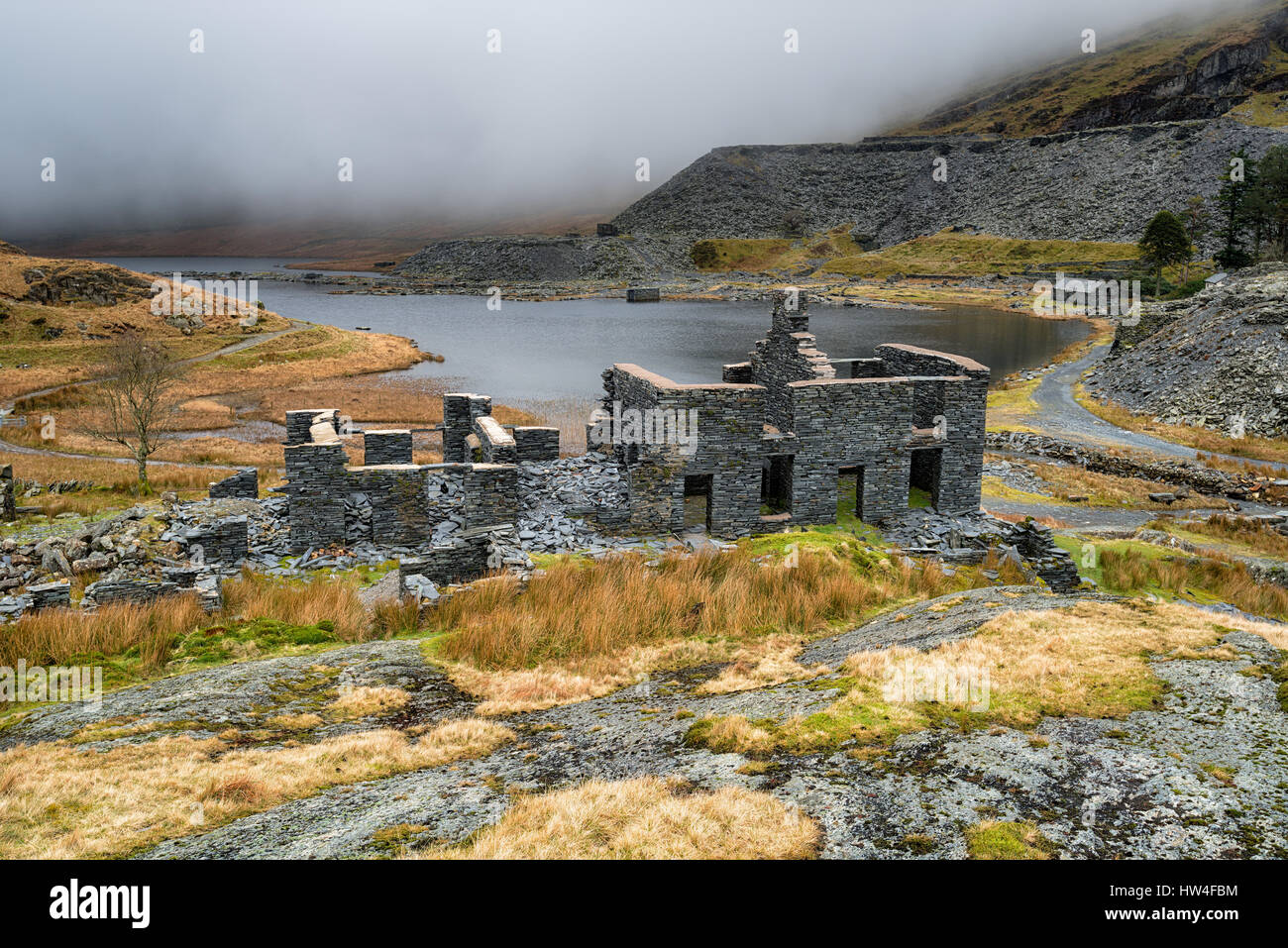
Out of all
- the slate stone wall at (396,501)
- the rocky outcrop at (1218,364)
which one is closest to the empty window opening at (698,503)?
the slate stone wall at (396,501)

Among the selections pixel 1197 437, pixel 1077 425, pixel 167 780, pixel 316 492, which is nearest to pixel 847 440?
pixel 316 492

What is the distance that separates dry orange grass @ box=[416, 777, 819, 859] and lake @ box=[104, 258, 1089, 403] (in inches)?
1987

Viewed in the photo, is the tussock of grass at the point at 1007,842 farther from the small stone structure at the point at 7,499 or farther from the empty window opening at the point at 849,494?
the small stone structure at the point at 7,499

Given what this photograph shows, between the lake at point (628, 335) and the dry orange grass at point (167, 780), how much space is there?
48127mm

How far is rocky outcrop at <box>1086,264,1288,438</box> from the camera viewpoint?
4222 cm

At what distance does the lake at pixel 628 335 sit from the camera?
67.0 m

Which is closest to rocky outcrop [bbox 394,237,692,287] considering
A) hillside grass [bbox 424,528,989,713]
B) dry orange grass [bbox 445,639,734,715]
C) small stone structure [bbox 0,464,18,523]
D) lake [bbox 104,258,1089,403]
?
lake [bbox 104,258,1089,403]

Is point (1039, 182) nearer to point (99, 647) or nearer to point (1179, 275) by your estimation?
point (1179, 275)

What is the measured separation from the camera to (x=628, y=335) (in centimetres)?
9200

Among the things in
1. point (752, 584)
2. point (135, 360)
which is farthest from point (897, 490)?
point (135, 360)

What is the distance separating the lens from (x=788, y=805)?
7.31 m

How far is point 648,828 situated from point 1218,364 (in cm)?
5185

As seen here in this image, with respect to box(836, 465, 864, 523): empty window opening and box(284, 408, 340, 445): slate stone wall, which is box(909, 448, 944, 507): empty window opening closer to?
box(836, 465, 864, 523): empty window opening

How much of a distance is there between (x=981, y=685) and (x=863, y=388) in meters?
11.2
